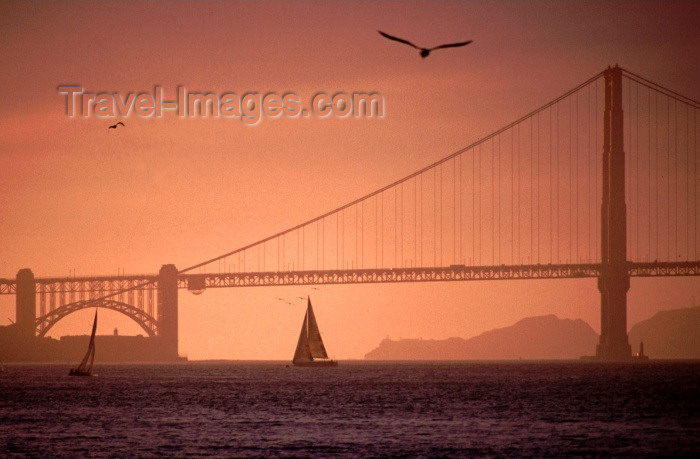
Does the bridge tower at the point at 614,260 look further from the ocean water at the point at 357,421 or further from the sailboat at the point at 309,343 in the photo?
the ocean water at the point at 357,421

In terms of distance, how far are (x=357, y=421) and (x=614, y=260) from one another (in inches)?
3510

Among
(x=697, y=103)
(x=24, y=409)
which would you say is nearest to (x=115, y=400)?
(x=24, y=409)

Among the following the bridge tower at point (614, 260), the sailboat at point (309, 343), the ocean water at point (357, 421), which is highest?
the bridge tower at point (614, 260)

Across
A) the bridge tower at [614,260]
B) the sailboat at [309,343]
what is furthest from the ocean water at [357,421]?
the bridge tower at [614,260]

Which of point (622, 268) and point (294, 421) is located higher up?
point (622, 268)

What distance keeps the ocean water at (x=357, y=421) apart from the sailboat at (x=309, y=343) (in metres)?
32.3

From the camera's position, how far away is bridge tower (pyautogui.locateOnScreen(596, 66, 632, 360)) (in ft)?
520

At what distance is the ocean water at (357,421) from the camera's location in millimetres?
59875

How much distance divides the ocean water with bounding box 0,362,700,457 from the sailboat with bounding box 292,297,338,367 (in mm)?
32258

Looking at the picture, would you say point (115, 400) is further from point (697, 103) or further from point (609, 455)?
point (697, 103)

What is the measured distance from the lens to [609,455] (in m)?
56.7

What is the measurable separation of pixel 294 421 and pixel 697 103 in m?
104

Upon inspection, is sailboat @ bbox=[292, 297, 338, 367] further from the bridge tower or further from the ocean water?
the bridge tower

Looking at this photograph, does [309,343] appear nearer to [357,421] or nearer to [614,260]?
[614,260]
